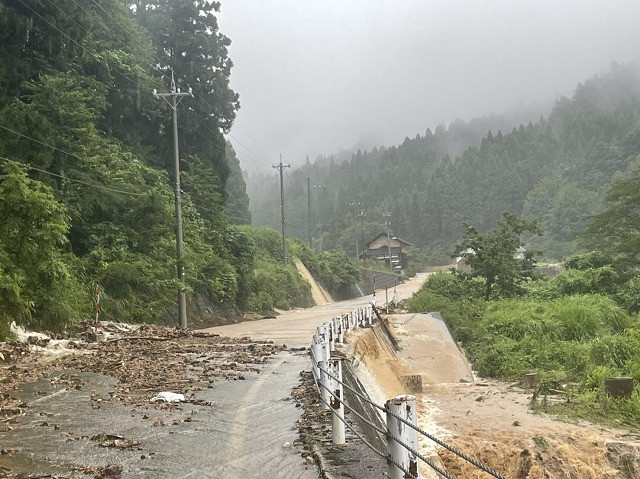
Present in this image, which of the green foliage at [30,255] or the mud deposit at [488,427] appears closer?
the mud deposit at [488,427]

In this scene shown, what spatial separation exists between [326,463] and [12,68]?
23.5 m

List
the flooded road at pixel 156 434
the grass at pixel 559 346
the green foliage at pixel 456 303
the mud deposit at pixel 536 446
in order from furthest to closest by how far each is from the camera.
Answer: the green foliage at pixel 456 303 < the grass at pixel 559 346 < the mud deposit at pixel 536 446 < the flooded road at pixel 156 434

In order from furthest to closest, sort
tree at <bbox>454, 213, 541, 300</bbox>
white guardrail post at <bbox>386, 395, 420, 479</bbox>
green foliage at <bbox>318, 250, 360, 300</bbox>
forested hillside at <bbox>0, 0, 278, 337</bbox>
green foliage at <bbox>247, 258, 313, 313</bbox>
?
green foliage at <bbox>318, 250, 360, 300</bbox> → green foliage at <bbox>247, 258, 313, 313</bbox> → tree at <bbox>454, 213, 541, 300</bbox> → forested hillside at <bbox>0, 0, 278, 337</bbox> → white guardrail post at <bbox>386, 395, 420, 479</bbox>

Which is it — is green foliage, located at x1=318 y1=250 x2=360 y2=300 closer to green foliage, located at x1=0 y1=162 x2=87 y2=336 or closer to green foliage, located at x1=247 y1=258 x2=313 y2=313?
green foliage, located at x1=247 y1=258 x2=313 y2=313

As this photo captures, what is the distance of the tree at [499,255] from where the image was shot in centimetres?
3844

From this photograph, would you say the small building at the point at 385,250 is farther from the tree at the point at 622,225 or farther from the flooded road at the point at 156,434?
the flooded road at the point at 156,434

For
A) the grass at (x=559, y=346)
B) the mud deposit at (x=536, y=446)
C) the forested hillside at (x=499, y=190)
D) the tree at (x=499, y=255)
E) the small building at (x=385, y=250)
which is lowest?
the mud deposit at (x=536, y=446)

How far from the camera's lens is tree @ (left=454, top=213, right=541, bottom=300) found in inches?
1513

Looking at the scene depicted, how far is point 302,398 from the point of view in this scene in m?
10.7

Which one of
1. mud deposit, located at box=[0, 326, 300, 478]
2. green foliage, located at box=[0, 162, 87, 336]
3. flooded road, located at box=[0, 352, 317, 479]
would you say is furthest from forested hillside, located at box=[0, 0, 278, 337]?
flooded road, located at box=[0, 352, 317, 479]

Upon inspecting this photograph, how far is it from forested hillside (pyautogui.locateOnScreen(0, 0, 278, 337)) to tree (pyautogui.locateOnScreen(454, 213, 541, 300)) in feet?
44.1

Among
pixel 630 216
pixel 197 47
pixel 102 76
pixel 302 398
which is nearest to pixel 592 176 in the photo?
pixel 630 216

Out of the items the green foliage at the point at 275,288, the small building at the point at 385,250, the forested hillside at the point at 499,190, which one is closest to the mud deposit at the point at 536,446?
the green foliage at the point at 275,288

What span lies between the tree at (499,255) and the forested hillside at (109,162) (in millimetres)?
13440
